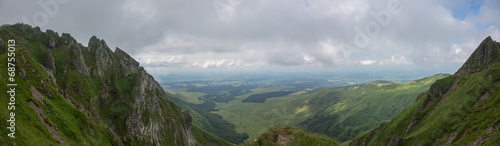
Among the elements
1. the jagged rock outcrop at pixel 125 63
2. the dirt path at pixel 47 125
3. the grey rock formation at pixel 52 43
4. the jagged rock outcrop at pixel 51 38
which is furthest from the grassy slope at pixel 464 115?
the jagged rock outcrop at pixel 51 38

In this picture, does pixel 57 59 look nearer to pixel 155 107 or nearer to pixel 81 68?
pixel 81 68

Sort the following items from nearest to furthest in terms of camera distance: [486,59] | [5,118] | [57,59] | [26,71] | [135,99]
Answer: [5,118]
[26,71]
[57,59]
[135,99]
[486,59]

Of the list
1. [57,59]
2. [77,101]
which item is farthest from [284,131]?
[57,59]

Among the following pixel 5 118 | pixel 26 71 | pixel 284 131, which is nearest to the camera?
pixel 5 118

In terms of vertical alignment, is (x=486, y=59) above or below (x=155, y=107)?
above

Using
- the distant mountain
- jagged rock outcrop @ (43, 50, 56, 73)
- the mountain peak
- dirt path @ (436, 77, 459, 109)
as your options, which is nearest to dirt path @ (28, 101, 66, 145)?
the distant mountain

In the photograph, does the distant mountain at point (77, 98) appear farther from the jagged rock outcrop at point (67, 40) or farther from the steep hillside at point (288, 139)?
the steep hillside at point (288, 139)

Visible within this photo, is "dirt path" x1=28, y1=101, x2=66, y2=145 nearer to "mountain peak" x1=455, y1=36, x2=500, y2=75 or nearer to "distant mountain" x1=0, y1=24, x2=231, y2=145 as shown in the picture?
"distant mountain" x1=0, y1=24, x2=231, y2=145

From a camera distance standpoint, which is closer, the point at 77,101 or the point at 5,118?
the point at 5,118
